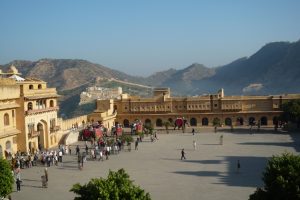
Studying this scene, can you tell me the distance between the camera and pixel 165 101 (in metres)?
65.2

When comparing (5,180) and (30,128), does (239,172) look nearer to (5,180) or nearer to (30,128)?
(5,180)

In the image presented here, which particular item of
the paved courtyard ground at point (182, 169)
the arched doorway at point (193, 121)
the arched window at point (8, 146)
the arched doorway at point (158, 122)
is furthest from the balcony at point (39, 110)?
the arched doorway at point (193, 121)

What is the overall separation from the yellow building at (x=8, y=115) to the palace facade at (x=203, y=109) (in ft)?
81.4

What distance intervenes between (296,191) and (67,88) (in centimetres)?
18231

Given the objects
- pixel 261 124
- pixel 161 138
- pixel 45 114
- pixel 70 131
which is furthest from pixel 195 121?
pixel 45 114

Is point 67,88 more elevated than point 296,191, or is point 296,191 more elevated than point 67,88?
point 67,88

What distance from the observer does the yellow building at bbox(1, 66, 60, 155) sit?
41969mm

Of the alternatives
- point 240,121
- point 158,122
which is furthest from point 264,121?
point 158,122

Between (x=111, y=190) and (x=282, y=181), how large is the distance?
7047 millimetres

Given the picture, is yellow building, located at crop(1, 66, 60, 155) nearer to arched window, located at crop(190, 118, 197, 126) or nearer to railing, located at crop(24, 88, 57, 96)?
railing, located at crop(24, 88, 57, 96)

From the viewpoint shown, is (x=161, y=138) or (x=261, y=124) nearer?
(x=161, y=138)

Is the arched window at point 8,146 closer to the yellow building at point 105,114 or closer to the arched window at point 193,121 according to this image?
the yellow building at point 105,114

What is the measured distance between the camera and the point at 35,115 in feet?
144

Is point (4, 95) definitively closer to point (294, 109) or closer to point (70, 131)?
point (70, 131)
